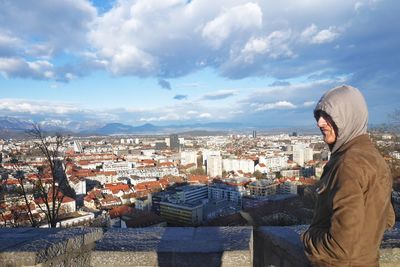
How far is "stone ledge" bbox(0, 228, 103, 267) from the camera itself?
1585 mm

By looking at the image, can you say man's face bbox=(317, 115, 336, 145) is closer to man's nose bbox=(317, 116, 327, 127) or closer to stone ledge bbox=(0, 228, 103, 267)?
man's nose bbox=(317, 116, 327, 127)

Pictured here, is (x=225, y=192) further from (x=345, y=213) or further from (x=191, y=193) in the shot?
(x=345, y=213)

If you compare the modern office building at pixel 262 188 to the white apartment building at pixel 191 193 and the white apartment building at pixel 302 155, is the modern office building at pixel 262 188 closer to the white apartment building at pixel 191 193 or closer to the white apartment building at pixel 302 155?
the white apartment building at pixel 191 193

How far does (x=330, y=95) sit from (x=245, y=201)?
2580 centimetres

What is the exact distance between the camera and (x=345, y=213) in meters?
1.01

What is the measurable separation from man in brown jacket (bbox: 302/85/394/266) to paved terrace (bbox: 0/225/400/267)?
55 cm

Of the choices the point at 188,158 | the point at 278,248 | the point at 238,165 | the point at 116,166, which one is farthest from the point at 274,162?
the point at 278,248

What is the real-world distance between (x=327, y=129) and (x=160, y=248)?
36.7 inches

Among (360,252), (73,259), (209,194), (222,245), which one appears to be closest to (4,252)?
(73,259)

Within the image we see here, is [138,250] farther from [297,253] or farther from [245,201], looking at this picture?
[245,201]

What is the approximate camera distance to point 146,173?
163 feet

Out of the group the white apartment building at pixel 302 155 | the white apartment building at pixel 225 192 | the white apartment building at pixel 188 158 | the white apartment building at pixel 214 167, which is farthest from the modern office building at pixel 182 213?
the white apartment building at pixel 302 155

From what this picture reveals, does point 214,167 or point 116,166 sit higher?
Answer: point 116,166

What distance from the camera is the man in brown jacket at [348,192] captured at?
1012 mm
